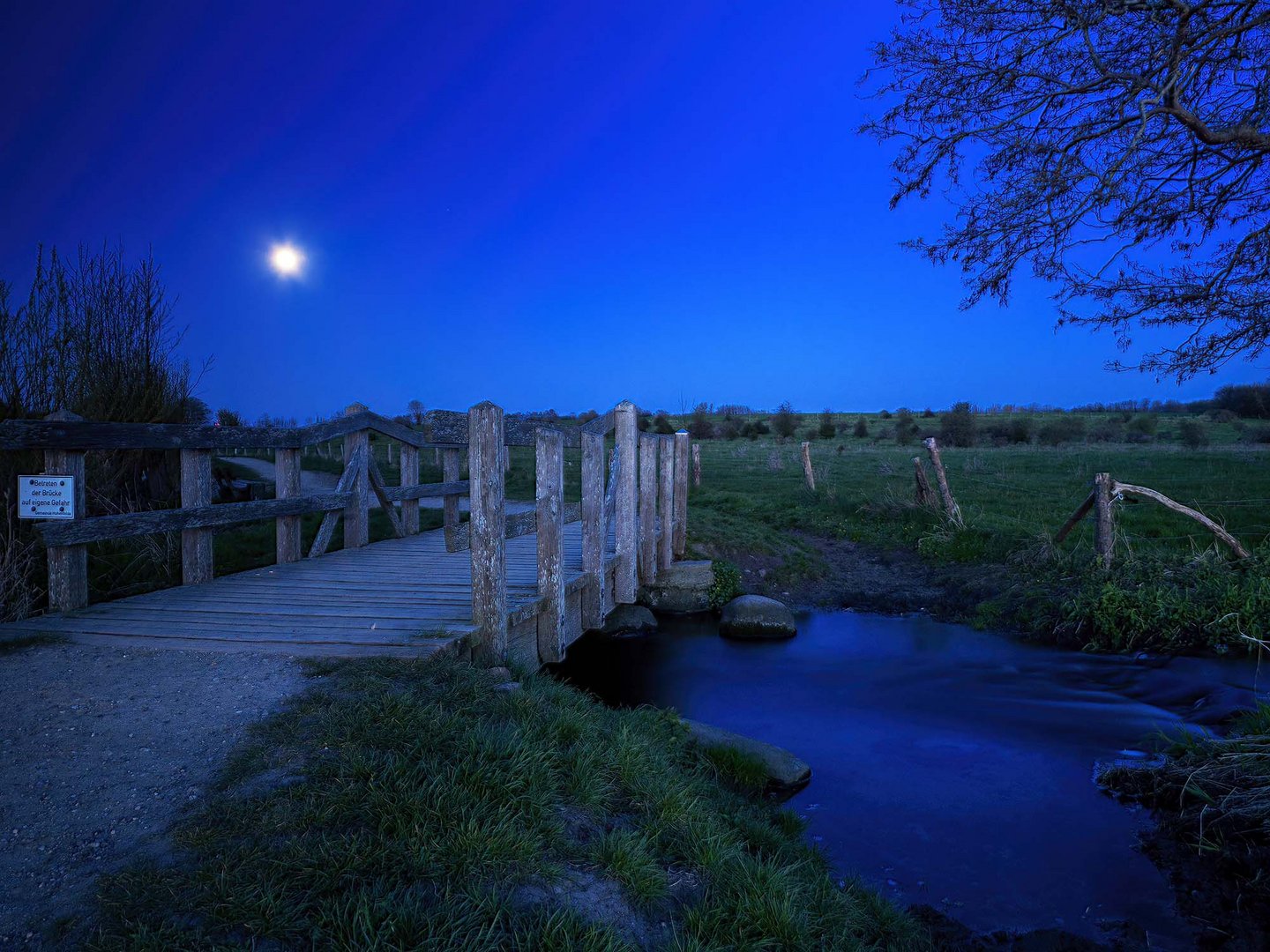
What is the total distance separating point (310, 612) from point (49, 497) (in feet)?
6.90

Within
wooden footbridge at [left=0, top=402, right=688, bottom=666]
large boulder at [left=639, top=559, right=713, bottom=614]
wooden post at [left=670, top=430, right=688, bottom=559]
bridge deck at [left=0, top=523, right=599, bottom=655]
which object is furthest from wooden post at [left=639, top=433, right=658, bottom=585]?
bridge deck at [left=0, top=523, right=599, bottom=655]

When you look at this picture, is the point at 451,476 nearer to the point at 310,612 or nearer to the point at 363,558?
the point at 363,558

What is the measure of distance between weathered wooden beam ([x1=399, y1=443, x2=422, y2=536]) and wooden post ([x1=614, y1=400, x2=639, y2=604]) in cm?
290

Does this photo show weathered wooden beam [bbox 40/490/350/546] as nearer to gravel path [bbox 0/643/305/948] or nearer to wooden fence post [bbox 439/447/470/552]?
gravel path [bbox 0/643/305/948]

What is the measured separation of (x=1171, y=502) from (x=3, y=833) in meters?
12.0

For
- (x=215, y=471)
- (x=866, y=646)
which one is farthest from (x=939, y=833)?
(x=215, y=471)

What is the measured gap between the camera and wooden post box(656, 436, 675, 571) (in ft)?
35.1

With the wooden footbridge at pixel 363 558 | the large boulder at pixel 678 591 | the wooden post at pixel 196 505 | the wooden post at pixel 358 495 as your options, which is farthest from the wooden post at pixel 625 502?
the wooden post at pixel 196 505

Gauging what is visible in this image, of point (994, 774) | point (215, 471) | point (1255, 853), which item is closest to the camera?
point (1255, 853)

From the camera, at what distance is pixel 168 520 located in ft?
20.3

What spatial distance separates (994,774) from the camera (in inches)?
238

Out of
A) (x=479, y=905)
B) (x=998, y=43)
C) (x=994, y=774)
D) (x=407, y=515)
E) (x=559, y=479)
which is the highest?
(x=998, y=43)

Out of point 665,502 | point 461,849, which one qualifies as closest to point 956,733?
point 665,502

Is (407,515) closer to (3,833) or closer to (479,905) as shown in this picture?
(3,833)
